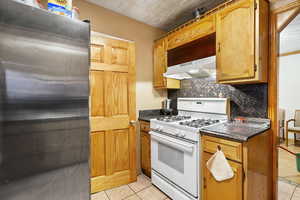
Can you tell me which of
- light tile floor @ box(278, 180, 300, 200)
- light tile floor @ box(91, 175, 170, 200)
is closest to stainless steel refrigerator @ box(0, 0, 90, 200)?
light tile floor @ box(91, 175, 170, 200)

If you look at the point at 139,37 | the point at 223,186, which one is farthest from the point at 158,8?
the point at 223,186

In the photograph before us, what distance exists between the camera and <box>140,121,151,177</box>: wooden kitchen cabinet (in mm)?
2171

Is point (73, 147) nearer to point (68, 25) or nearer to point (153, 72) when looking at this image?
point (68, 25)

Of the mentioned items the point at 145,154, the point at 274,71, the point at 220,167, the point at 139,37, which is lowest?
the point at 145,154

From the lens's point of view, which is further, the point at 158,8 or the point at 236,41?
the point at 158,8

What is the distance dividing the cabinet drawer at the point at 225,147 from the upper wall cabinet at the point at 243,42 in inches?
26.8

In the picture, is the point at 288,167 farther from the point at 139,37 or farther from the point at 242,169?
the point at 139,37

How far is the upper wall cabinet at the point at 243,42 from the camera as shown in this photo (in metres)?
1.36

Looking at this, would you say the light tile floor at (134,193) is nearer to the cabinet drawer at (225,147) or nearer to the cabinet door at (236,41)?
the cabinet drawer at (225,147)

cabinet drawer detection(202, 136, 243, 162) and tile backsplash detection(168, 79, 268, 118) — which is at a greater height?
tile backsplash detection(168, 79, 268, 118)

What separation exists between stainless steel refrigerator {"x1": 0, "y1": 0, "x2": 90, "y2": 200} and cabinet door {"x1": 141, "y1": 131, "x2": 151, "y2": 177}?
4.50 feet

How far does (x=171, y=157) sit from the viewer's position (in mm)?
1734

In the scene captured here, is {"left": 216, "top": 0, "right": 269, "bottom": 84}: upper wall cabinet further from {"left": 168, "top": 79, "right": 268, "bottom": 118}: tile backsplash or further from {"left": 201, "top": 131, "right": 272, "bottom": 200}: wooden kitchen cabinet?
{"left": 201, "top": 131, "right": 272, "bottom": 200}: wooden kitchen cabinet

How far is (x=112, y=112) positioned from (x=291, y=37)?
134 inches
